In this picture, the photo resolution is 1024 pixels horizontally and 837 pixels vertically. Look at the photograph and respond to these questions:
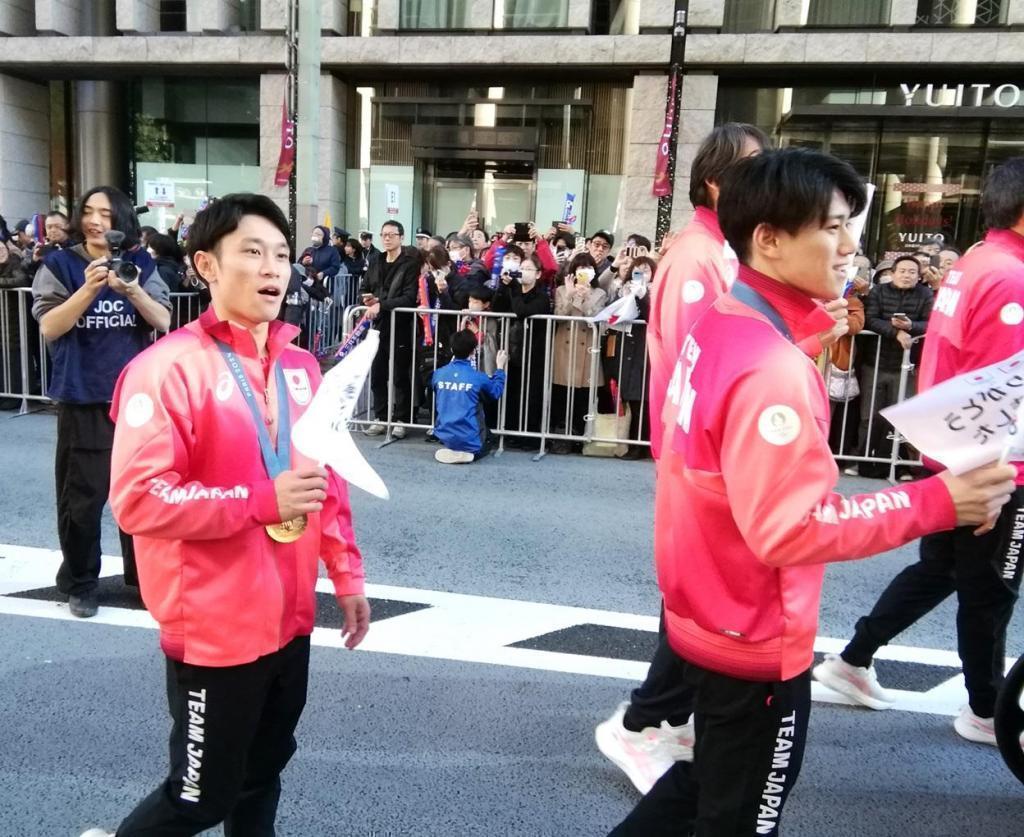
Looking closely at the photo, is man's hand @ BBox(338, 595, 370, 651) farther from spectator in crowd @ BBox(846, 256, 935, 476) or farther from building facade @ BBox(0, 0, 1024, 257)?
building facade @ BBox(0, 0, 1024, 257)

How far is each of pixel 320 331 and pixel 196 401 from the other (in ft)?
37.0

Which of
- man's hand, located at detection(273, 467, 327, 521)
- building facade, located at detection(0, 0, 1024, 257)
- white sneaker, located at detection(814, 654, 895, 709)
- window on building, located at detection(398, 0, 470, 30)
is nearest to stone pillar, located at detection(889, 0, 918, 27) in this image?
building facade, located at detection(0, 0, 1024, 257)

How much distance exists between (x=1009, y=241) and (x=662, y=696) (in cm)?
199

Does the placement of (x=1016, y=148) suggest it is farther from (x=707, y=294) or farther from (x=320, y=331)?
(x=707, y=294)

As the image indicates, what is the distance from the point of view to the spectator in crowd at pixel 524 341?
27.7ft

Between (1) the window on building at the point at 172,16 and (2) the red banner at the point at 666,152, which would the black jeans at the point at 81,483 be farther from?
(1) the window on building at the point at 172,16

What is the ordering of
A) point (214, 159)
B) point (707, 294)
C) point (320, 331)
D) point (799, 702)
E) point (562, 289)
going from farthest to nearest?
1. point (214, 159)
2. point (320, 331)
3. point (562, 289)
4. point (707, 294)
5. point (799, 702)

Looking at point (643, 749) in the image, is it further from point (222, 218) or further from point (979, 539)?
point (222, 218)

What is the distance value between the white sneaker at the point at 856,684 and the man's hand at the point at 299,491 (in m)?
2.65

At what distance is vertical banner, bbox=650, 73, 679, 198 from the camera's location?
1587cm

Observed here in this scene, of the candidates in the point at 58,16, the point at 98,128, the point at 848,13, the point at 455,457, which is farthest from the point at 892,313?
the point at 58,16

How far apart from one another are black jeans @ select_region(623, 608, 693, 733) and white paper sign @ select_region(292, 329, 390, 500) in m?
1.45

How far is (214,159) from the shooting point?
2127 cm

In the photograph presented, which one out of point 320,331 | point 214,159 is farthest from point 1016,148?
point 214,159
